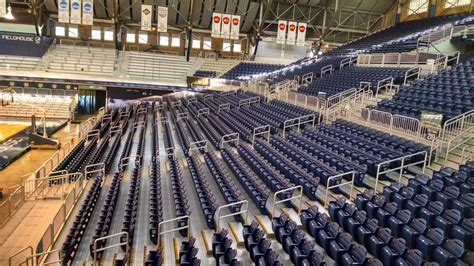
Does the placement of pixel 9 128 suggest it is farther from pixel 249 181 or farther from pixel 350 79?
pixel 350 79

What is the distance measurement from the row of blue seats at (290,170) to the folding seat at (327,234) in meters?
2.14

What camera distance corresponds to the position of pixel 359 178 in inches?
398

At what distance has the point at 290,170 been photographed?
11266mm

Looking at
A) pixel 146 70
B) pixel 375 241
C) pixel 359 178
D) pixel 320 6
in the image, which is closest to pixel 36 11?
pixel 146 70

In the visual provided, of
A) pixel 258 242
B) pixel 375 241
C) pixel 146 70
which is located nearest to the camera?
pixel 375 241

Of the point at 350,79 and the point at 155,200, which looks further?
the point at 350,79

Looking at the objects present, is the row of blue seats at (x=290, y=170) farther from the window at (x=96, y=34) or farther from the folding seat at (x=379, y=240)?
A: the window at (x=96, y=34)

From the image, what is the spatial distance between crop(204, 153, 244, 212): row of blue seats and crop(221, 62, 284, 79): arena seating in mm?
22304

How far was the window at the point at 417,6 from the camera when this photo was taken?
3447 centimetres

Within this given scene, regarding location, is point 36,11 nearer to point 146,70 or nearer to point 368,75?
point 146,70

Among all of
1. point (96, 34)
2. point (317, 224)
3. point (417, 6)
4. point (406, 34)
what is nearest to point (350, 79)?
point (406, 34)

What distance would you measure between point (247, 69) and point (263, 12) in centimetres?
563

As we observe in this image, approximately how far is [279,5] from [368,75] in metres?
19.4

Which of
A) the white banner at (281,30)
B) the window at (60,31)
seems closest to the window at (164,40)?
the window at (60,31)
